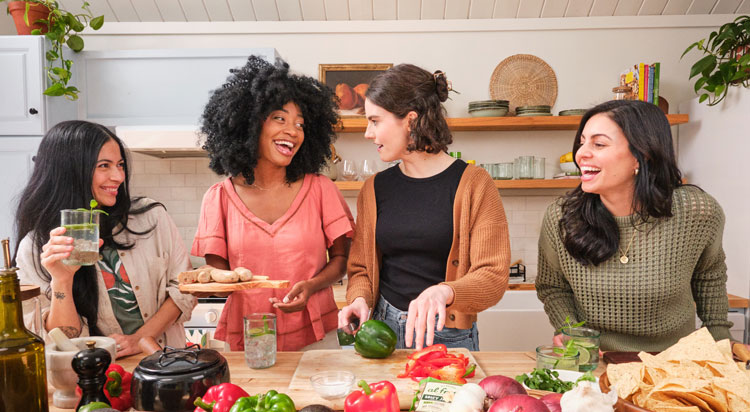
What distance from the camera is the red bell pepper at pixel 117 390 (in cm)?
117

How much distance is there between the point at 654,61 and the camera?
395cm

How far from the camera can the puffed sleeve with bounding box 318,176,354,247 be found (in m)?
1.83

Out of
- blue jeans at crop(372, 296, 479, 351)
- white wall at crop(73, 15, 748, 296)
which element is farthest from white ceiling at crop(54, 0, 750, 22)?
blue jeans at crop(372, 296, 479, 351)

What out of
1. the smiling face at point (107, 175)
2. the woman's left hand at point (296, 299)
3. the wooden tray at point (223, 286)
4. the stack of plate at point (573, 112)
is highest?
the stack of plate at point (573, 112)

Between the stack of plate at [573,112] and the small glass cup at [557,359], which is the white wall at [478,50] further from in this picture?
the small glass cup at [557,359]

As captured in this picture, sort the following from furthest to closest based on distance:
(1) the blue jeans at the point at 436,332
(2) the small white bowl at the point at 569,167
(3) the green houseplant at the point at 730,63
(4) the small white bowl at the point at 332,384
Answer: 1. (2) the small white bowl at the point at 569,167
2. (3) the green houseplant at the point at 730,63
3. (1) the blue jeans at the point at 436,332
4. (4) the small white bowl at the point at 332,384

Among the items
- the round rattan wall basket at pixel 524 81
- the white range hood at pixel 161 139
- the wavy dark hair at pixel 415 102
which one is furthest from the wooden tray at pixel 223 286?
the round rattan wall basket at pixel 524 81

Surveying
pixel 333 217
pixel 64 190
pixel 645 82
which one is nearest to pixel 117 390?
pixel 64 190

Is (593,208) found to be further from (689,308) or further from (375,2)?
(375,2)

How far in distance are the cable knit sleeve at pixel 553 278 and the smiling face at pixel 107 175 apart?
5.04 ft

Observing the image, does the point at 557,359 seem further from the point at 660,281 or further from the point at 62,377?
the point at 62,377

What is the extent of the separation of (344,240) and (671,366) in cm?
123

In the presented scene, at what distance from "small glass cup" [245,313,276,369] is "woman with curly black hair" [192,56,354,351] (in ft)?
0.58

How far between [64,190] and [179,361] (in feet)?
2.72
